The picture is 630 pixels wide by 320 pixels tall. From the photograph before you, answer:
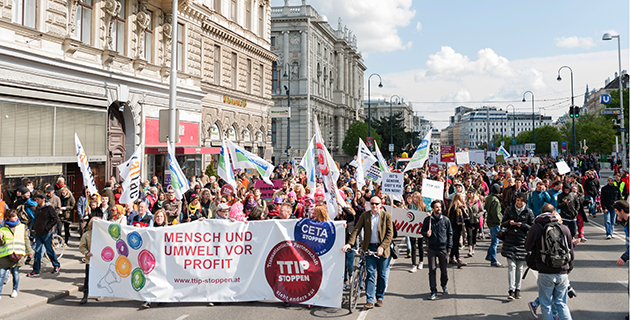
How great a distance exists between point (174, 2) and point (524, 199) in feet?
38.0

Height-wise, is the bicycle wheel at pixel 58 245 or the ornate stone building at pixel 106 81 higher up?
the ornate stone building at pixel 106 81

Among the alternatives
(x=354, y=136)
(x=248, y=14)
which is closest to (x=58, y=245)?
(x=248, y=14)

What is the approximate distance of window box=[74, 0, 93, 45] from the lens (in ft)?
53.0

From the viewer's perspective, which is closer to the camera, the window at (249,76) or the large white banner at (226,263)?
Result: the large white banner at (226,263)

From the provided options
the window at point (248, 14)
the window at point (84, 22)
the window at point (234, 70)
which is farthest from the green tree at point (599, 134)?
the window at point (84, 22)

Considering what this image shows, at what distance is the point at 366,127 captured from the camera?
2470 inches

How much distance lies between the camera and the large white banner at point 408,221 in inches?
422

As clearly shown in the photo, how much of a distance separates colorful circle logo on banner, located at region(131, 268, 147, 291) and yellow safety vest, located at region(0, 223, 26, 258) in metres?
1.95

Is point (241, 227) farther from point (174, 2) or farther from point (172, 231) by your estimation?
point (174, 2)

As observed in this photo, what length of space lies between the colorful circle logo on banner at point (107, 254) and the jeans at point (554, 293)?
654 centimetres

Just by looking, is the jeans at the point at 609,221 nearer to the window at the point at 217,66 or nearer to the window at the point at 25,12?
the window at the point at 25,12

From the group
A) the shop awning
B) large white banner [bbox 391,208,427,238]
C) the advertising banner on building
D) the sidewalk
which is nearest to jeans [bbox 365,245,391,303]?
large white banner [bbox 391,208,427,238]

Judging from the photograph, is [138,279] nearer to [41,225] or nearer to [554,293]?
[41,225]

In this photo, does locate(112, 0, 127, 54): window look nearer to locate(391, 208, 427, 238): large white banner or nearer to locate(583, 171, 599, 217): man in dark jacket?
locate(391, 208, 427, 238): large white banner
